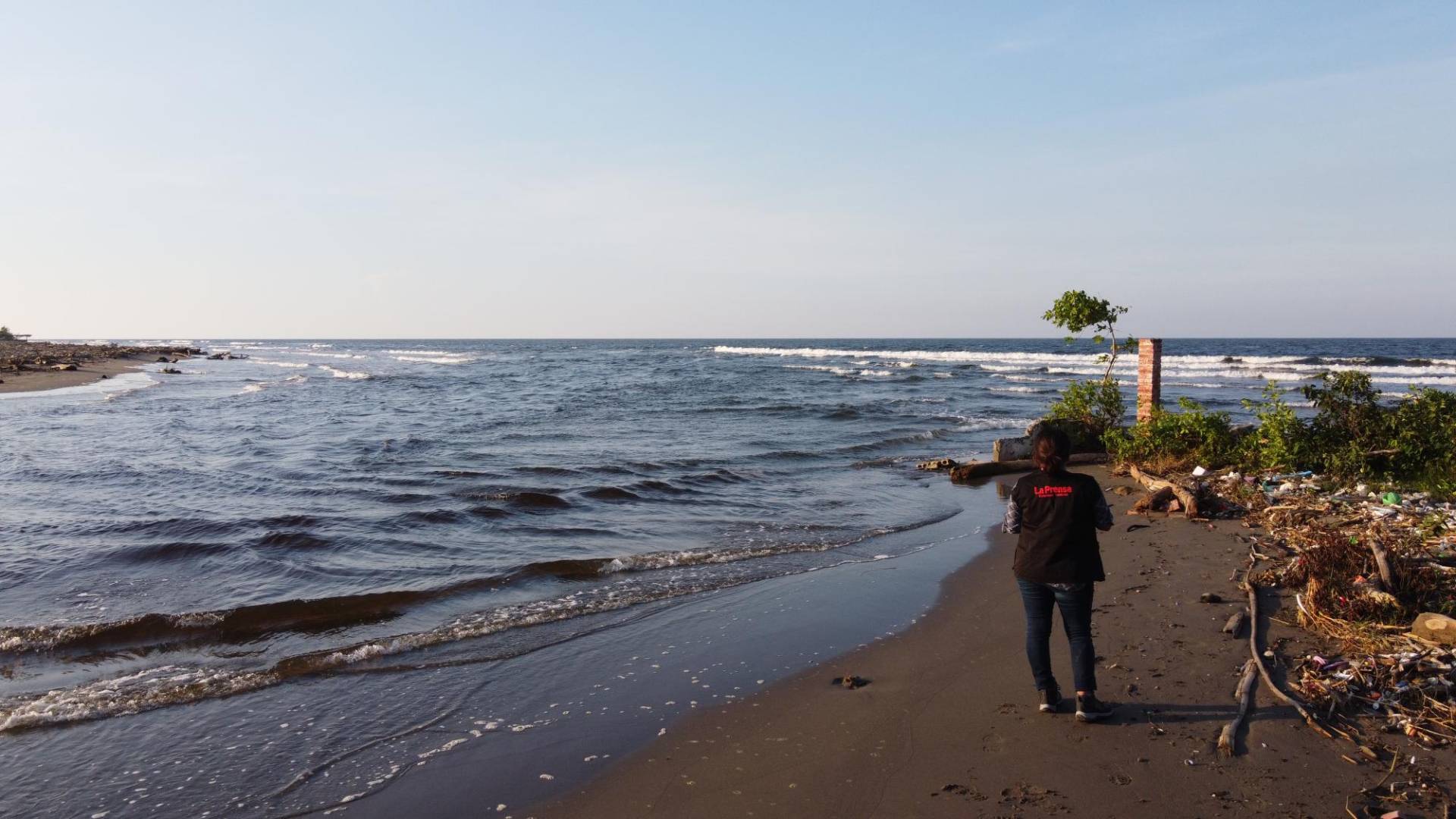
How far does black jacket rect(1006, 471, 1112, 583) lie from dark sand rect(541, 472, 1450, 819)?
872 mm

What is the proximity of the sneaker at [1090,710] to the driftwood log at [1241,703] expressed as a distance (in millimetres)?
586

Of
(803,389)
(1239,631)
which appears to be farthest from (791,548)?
(803,389)

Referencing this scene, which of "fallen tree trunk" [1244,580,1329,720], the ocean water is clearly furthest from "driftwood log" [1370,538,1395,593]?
the ocean water

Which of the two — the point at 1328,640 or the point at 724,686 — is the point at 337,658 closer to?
the point at 724,686

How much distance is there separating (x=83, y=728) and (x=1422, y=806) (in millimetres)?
7525

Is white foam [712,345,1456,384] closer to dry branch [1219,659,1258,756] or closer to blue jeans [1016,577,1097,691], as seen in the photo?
dry branch [1219,659,1258,756]

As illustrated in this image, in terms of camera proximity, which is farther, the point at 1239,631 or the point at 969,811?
the point at 1239,631

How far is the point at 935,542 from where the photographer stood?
33.8 feet

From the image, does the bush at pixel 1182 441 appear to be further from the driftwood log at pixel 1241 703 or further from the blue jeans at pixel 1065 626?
the blue jeans at pixel 1065 626

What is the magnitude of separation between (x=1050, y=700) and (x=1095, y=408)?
39.7 ft

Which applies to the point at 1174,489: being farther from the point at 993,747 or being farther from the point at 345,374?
the point at 345,374

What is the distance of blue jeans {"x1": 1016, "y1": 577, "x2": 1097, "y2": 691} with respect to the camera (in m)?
4.75

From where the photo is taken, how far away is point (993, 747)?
4555mm

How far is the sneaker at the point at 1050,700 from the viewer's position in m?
4.89
